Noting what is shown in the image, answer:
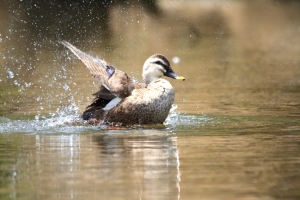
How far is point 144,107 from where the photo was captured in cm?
1033

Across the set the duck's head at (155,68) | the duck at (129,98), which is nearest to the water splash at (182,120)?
the duck at (129,98)

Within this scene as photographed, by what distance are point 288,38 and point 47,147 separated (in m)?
16.0

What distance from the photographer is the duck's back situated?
33.9ft

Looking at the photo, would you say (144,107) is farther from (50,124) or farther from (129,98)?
(50,124)

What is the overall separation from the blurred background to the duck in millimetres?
1123

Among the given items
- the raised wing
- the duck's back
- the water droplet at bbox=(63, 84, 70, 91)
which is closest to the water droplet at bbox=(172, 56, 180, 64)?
the water droplet at bbox=(63, 84, 70, 91)

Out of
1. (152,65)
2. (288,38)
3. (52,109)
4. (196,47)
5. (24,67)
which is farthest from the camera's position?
(288,38)

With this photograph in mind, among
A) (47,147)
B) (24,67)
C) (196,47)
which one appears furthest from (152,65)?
(196,47)

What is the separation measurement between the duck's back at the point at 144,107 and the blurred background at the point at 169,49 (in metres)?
1.19

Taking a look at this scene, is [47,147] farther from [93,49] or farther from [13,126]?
[93,49]

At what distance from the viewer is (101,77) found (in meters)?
10.6

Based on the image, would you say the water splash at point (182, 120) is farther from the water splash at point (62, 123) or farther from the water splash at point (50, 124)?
the water splash at point (50, 124)

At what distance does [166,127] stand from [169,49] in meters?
10.7

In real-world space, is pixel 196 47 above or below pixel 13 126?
above
